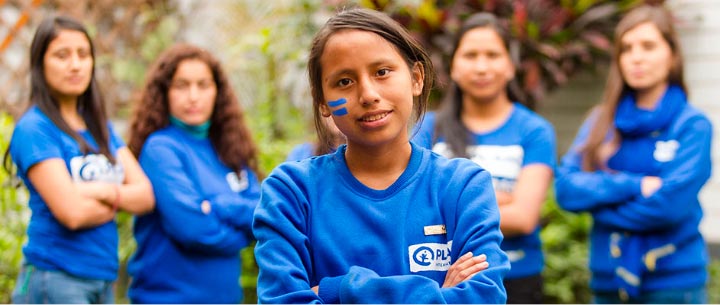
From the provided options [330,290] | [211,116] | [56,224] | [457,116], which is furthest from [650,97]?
[56,224]

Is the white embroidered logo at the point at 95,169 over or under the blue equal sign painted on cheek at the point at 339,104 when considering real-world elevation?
under

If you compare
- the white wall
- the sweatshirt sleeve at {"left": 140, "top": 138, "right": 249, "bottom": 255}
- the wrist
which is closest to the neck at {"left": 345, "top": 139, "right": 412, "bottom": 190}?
the sweatshirt sleeve at {"left": 140, "top": 138, "right": 249, "bottom": 255}

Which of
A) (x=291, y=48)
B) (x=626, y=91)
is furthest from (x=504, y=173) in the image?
(x=291, y=48)

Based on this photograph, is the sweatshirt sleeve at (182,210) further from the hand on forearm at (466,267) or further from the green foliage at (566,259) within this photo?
the green foliage at (566,259)

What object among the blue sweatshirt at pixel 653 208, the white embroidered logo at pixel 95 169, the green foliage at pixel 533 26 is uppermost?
the green foliage at pixel 533 26

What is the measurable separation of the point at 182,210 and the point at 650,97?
2.46 m

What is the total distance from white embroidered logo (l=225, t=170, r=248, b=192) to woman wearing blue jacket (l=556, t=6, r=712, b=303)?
165cm

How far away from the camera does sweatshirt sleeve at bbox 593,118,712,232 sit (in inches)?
161

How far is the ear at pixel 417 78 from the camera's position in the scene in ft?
7.63

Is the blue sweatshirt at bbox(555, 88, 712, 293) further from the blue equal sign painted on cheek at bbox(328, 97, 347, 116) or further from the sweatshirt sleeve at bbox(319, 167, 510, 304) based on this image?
the blue equal sign painted on cheek at bbox(328, 97, 347, 116)

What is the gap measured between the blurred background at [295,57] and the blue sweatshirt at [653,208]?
6.91 ft

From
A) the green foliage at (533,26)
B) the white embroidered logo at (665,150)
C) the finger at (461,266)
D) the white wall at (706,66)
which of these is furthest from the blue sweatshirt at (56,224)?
the white wall at (706,66)

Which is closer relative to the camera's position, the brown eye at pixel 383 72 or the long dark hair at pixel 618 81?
the brown eye at pixel 383 72

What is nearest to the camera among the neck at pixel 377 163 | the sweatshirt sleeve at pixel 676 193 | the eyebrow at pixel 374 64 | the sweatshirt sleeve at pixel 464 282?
the sweatshirt sleeve at pixel 464 282
